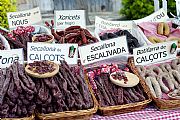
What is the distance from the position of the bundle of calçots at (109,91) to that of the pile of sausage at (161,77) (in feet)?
0.33

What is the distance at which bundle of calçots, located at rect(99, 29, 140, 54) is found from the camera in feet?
10.2

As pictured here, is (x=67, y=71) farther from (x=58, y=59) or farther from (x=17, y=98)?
(x=17, y=98)

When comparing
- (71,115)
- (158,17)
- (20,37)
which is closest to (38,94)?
(71,115)

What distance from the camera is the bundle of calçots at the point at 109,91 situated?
227 centimetres

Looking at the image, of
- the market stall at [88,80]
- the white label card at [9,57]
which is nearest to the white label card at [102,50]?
the market stall at [88,80]

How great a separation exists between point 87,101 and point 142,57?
71 cm

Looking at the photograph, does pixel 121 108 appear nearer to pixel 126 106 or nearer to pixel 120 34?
pixel 126 106

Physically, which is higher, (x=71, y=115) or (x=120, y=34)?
(x=120, y=34)

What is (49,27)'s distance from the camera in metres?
3.56

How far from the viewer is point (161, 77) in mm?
2535

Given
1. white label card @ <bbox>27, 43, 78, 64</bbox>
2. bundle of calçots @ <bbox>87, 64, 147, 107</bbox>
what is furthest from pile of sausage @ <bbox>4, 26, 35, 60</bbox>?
bundle of calçots @ <bbox>87, 64, 147, 107</bbox>

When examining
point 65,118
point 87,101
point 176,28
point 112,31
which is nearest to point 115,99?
point 87,101

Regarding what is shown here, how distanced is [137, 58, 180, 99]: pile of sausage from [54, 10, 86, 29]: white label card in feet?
3.61

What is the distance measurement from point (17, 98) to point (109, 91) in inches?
24.5
